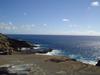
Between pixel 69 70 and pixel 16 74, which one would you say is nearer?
pixel 16 74

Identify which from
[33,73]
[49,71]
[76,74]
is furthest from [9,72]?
[76,74]

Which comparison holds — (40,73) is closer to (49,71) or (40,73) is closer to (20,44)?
(49,71)

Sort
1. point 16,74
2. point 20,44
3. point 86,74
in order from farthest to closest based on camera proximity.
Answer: point 20,44
point 86,74
point 16,74

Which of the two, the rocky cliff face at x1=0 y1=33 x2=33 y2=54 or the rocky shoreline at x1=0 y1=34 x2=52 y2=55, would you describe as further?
the rocky shoreline at x1=0 y1=34 x2=52 y2=55

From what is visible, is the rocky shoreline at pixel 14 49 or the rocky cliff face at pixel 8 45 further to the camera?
the rocky shoreline at pixel 14 49

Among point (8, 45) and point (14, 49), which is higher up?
point (8, 45)

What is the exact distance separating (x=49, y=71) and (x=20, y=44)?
5674 cm

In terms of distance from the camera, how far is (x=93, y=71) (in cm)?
2930

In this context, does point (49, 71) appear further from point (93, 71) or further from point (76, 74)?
point (93, 71)

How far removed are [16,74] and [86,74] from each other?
841cm

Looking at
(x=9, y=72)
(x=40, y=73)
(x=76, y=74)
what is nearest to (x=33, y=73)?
(x=40, y=73)

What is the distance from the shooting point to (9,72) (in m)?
25.9

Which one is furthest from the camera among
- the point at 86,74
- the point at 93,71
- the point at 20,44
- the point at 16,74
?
the point at 20,44

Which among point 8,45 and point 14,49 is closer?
point 14,49
